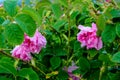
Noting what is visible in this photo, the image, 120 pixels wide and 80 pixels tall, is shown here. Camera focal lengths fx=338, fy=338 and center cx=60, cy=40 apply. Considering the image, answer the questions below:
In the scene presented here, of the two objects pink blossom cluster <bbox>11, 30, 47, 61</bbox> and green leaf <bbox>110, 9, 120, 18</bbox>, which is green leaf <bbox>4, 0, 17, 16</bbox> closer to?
pink blossom cluster <bbox>11, 30, 47, 61</bbox>

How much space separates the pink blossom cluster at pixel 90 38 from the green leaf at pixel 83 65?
2.4 inches

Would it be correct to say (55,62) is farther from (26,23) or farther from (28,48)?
(26,23)

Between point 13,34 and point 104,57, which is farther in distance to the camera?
point 104,57

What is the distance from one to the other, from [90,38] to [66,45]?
23cm

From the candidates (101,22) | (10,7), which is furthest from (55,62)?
(10,7)

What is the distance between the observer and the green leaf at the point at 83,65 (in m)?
1.32

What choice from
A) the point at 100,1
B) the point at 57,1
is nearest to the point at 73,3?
the point at 57,1

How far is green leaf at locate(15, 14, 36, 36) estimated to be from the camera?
993mm

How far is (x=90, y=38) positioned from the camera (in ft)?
4.20

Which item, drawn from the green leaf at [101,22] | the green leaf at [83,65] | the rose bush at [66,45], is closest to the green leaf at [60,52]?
the rose bush at [66,45]

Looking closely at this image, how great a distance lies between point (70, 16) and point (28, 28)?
1.39 ft

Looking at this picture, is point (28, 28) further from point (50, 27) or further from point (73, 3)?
point (50, 27)

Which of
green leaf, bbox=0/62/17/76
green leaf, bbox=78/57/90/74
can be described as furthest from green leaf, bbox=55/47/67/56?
green leaf, bbox=0/62/17/76

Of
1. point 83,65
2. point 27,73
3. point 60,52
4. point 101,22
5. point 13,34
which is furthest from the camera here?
point 60,52
